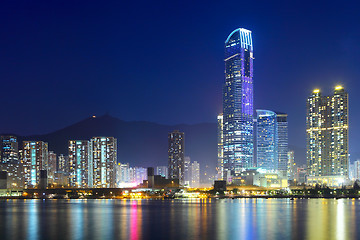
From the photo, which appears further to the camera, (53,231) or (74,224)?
(74,224)

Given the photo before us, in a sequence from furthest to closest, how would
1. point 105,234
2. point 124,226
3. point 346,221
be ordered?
point 346,221
point 124,226
point 105,234

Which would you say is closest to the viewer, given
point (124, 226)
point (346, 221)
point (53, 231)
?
point (53, 231)

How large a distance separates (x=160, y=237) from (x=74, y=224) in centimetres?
2157

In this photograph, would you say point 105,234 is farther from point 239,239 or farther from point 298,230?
point 298,230

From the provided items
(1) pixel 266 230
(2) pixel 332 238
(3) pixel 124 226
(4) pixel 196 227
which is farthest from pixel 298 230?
(3) pixel 124 226

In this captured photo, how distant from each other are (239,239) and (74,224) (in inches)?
1163

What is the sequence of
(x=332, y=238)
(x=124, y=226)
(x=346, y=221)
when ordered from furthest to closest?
(x=346, y=221) → (x=124, y=226) → (x=332, y=238)

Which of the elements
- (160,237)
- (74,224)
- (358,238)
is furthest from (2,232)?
(358,238)

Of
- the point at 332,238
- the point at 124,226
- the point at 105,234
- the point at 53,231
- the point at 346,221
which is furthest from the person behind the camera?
the point at 346,221

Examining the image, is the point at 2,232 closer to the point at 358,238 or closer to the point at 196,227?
the point at 196,227

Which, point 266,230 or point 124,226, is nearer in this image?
point 266,230

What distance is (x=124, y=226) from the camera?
70.0m

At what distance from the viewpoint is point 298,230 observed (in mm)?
63219

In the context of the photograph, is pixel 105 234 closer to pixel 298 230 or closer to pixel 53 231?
pixel 53 231
